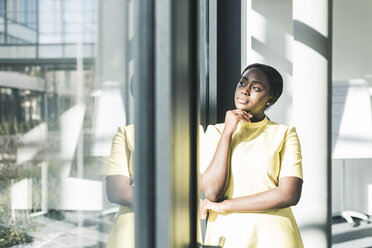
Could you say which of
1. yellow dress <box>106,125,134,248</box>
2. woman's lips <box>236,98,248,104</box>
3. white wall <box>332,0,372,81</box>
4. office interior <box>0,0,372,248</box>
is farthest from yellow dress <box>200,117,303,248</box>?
white wall <box>332,0,372,81</box>

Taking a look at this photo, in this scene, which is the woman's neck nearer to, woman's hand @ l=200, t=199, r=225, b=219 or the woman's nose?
the woman's nose

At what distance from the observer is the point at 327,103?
2734 mm

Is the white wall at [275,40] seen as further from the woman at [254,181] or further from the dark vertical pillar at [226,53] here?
the woman at [254,181]

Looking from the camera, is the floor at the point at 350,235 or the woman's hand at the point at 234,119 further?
the floor at the point at 350,235

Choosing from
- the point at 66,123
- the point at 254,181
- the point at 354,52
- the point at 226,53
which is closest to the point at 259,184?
the point at 254,181

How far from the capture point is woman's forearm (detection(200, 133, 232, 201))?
154 centimetres

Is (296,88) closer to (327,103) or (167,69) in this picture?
(327,103)

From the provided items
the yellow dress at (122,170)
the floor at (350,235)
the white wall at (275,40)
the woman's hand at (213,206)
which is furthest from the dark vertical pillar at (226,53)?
the yellow dress at (122,170)

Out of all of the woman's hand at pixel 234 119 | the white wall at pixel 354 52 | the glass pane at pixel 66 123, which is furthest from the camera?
the white wall at pixel 354 52

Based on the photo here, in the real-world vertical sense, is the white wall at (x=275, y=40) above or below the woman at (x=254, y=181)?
above

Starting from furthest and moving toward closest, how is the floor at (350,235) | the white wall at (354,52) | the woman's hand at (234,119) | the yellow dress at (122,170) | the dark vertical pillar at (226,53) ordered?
the white wall at (354,52)
the floor at (350,235)
the dark vertical pillar at (226,53)
the woman's hand at (234,119)
the yellow dress at (122,170)

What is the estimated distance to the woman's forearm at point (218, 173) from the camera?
60.6 inches

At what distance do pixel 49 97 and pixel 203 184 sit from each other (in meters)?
1.15

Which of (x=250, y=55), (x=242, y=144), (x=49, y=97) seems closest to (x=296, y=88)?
(x=250, y=55)
